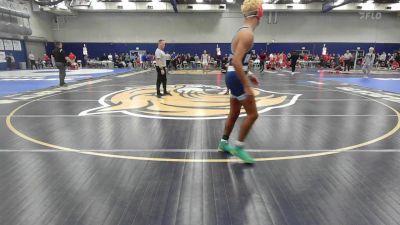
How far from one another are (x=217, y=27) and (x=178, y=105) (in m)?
24.4

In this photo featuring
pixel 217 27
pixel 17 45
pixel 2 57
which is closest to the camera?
pixel 2 57

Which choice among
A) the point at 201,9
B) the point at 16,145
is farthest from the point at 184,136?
the point at 201,9

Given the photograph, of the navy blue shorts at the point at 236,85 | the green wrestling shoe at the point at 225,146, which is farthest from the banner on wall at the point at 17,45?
the navy blue shorts at the point at 236,85

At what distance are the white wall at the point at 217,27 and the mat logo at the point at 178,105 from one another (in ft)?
72.8

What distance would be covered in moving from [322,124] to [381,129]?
3.06 feet

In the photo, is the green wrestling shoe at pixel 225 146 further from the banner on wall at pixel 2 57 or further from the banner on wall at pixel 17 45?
the banner on wall at pixel 17 45

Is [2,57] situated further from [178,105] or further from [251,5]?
[251,5]

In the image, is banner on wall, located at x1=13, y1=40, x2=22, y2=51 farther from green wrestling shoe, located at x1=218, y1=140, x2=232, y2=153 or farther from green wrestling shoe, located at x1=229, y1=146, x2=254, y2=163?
green wrestling shoe, located at x1=229, y1=146, x2=254, y2=163

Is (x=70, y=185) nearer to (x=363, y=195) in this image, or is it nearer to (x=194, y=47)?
(x=363, y=195)

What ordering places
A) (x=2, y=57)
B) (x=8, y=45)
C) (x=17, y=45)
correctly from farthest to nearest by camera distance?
(x=17, y=45), (x=8, y=45), (x=2, y=57)

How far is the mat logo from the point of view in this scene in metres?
6.16

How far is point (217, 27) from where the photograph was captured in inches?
1176

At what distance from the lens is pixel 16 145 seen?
4039mm

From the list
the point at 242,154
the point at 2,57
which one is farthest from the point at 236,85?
the point at 2,57
